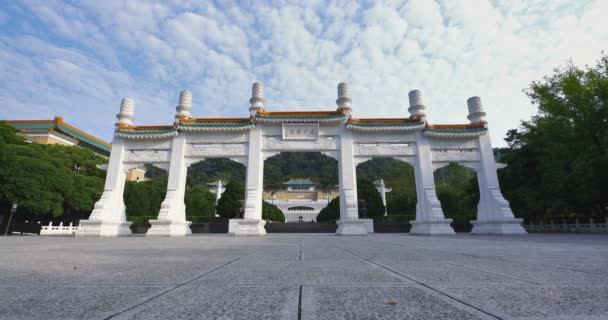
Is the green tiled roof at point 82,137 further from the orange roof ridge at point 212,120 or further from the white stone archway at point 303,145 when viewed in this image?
the orange roof ridge at point 212,120

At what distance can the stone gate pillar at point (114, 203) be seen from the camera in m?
12.1

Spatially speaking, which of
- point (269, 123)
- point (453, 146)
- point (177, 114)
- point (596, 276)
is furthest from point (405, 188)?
point (596, 276)

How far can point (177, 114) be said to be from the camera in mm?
14156

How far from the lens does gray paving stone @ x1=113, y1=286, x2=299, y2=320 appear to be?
3.50ft

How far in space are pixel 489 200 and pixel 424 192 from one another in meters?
2.89

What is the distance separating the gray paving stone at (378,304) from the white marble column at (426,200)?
38.1 ft

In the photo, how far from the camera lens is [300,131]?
13672 millimetres

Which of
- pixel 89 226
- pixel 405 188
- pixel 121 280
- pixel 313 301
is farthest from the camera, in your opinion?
pixel 405 188

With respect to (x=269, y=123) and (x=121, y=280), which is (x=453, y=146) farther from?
(x=121, y=280)

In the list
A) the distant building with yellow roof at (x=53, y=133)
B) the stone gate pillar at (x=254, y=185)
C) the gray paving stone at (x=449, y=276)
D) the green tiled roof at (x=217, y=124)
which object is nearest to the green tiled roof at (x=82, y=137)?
the distant building with yellow roof at (x=53, y=133)

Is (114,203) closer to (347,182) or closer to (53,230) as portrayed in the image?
(53,230)

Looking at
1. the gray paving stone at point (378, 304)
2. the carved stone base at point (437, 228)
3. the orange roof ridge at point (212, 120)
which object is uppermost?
the orange roof ridge at point (212, 120)

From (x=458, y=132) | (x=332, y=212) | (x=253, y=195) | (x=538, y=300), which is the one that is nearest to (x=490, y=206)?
(x=458, y=132)

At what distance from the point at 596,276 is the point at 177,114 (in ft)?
48.8
